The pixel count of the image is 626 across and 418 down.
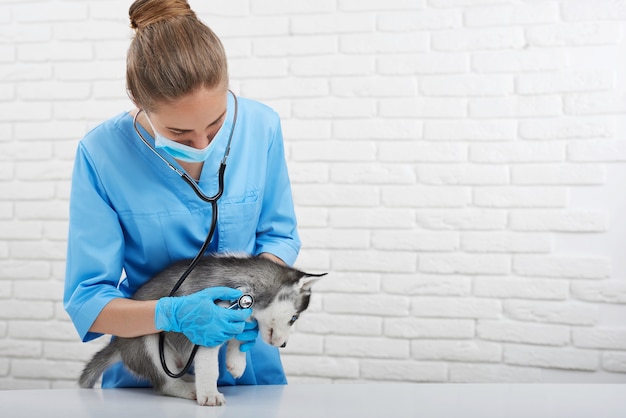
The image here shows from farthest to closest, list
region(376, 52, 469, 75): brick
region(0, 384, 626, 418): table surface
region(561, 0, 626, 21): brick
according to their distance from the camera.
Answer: region(376, 52, 469, 75): brick < region(561, 0, 626, 21): brick < region(0, 384, 626, 418): table surface

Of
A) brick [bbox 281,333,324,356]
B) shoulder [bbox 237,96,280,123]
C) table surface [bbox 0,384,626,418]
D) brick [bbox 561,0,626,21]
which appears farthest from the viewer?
brick [bbox 281,333,324,356]

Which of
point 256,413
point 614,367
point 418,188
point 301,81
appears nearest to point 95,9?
point 301,81

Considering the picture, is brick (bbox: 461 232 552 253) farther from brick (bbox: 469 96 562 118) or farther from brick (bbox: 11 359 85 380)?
brick (bbox: 11 359 85 380)

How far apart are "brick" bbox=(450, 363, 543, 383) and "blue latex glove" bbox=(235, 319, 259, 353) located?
53.9 inches

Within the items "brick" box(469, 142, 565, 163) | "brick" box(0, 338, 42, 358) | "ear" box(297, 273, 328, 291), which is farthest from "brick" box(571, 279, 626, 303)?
"brick" box(0, 338, 42, 358)

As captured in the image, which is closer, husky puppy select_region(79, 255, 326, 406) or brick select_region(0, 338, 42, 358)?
husky puppy select_region(79, 255, 326, 406)

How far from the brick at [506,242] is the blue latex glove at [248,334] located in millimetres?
1318

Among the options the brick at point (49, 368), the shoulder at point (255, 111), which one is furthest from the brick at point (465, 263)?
the brick at point (49, 368)

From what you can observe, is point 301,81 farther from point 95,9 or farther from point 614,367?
point 614,367

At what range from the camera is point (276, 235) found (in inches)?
62.4

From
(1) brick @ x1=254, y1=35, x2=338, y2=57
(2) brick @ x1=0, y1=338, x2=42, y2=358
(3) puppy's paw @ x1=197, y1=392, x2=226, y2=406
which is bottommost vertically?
(2) brick @ x1=0, y1=338, x2=42, y2=358

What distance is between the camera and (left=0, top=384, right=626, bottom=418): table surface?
1.16m

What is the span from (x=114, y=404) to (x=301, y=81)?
1561mm

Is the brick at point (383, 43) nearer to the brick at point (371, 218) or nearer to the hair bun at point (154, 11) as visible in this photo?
the brick at point (371, 218)
